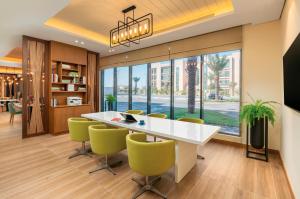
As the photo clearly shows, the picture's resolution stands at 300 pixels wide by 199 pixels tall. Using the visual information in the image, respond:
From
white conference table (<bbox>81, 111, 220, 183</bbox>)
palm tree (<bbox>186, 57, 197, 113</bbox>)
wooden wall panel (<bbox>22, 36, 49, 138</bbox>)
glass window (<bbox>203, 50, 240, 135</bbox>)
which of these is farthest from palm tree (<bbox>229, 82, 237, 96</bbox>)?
wooden wall panel (<bbox>22, 36, 49, 138</bbox>)

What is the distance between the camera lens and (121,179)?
99.3 inches

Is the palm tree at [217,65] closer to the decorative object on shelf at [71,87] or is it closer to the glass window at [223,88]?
the glass window at [223,88]

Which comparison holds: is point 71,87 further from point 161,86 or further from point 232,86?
point 232,86

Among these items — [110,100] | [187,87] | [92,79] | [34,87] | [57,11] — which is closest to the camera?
[57,11]

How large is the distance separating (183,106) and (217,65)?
5.51ft

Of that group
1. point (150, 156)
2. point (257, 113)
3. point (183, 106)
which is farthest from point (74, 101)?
point (257, 113)

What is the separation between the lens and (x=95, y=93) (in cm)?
654

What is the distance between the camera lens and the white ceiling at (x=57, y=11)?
9.55 feet

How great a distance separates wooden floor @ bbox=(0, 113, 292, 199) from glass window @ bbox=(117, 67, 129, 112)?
3.55m

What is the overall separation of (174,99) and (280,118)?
284 cm

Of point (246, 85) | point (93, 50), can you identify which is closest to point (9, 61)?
point (93, 50)

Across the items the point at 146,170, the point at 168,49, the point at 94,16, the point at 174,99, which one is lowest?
the point at 146,170

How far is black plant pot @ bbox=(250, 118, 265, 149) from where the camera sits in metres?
3.14

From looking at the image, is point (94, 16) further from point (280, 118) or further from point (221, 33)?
point (280, 118)
